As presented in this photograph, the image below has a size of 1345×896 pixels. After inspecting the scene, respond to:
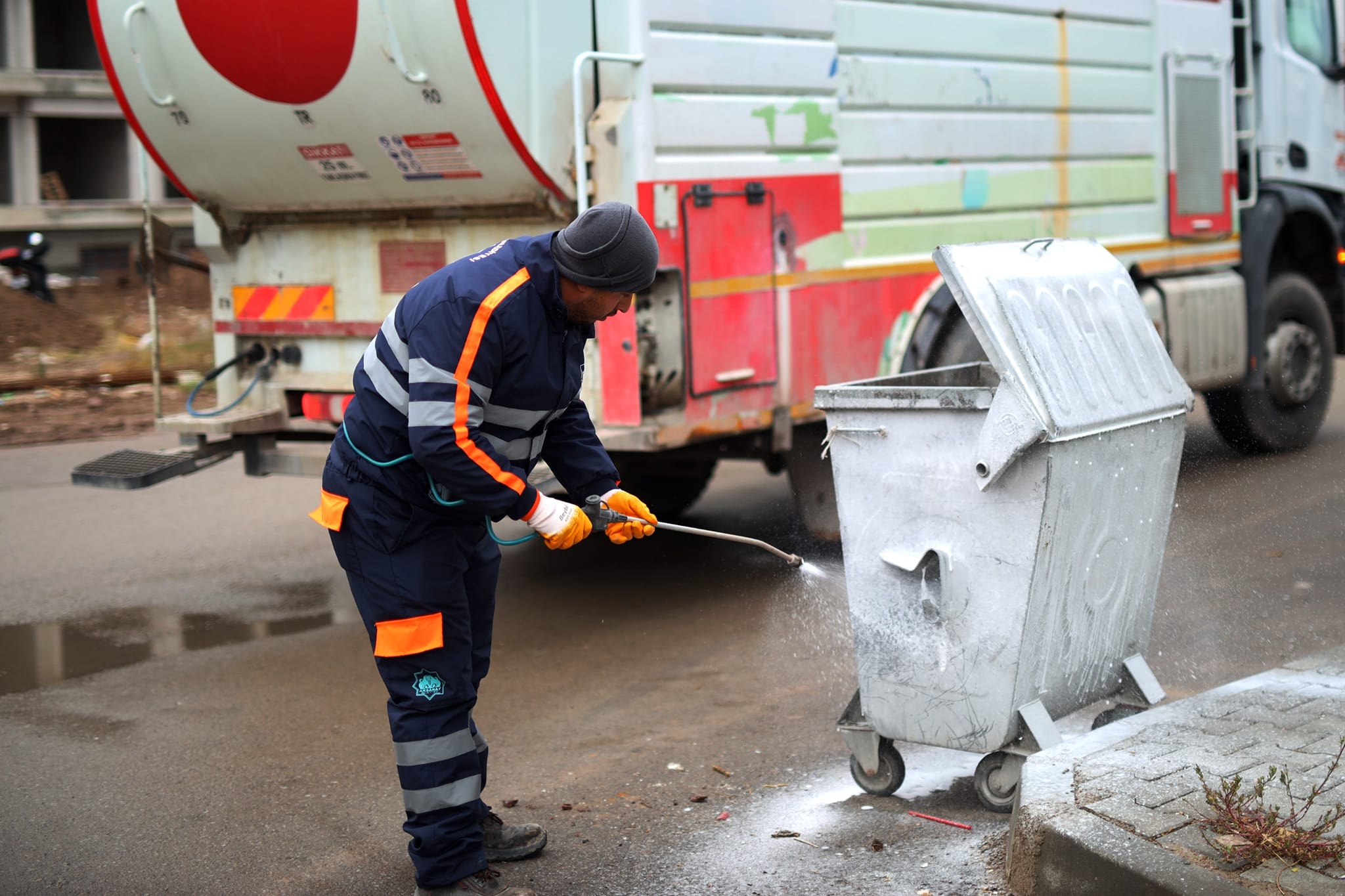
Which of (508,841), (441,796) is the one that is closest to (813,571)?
(508,841)

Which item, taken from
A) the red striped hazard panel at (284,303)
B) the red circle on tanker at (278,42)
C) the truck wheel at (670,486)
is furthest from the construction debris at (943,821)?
the red striped hazard panel at (284,303)

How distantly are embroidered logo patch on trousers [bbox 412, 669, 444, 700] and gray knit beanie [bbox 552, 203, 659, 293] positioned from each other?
0.92 m

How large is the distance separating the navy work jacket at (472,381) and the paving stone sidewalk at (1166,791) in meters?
1.33

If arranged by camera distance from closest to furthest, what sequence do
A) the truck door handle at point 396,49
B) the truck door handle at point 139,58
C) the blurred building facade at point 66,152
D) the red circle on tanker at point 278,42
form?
1. the truck door handle at point 396,49
2. the red circle on tanker at point 278,42
3. the truck door handle at point 139,58
4. the blurred building facade at point 66,152

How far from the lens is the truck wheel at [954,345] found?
247 inches

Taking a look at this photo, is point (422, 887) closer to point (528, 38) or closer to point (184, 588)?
point (528, 38)

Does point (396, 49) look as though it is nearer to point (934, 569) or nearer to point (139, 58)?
point (139, 58)

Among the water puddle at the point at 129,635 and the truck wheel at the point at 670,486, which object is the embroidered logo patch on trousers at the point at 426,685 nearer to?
the water puddle at the point at 129,635

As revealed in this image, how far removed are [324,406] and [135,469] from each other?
804mm

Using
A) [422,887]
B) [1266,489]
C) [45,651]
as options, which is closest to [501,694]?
[422,887]

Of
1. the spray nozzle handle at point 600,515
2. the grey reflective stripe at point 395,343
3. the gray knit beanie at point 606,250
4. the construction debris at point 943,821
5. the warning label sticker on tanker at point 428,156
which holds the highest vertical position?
the warning label sticker on tanker at point 428,156

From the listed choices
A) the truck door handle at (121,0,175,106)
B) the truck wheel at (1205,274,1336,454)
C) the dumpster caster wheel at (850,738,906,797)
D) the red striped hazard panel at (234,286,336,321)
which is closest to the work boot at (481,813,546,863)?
the dumpster caster wheel at (850,738,906,797)

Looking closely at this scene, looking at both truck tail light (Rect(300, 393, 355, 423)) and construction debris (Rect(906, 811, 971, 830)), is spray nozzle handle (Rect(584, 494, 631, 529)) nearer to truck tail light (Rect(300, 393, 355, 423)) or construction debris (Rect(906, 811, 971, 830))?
construction debris (Rect(906, 811, 971, 830))

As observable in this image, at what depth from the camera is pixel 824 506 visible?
5.95 m
